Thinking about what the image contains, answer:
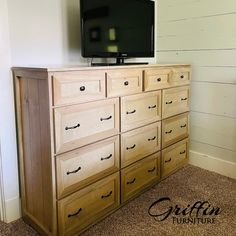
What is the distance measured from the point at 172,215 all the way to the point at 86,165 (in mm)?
747

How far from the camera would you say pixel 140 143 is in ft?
6.87

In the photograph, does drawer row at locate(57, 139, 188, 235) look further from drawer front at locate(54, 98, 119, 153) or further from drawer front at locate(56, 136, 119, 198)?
drawer front at locate(54, 98, 119, 153)

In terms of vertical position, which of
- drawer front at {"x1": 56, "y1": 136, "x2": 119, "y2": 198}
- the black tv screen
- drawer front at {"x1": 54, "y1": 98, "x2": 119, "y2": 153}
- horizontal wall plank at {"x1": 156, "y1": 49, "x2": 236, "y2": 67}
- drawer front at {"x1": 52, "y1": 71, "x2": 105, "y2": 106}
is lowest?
drawer front at {"x1": 56, "y1": 136, "x2": 119, "y2": 198}

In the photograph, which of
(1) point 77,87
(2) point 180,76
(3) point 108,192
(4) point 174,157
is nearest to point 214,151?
(4) point 174,157

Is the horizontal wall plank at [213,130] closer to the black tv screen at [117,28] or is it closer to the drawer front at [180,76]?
the drawer front at [180,76]

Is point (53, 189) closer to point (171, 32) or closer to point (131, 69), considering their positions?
point (131, 69)

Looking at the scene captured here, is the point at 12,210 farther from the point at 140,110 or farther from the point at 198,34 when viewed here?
the point at 198,34

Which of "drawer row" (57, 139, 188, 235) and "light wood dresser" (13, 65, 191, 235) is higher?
"light wood dresser" (13, 65, 191, 235)

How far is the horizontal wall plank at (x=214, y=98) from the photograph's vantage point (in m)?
2.42

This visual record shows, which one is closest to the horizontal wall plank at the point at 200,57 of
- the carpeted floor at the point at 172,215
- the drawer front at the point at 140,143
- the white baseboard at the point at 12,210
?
the drawer front at the point at 140,143

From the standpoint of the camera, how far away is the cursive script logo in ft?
6.14

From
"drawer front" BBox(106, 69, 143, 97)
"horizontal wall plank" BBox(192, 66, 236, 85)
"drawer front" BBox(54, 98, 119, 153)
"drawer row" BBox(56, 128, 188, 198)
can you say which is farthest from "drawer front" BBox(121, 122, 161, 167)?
"horizontal wall plank" BBox(192, 66, 236, 85)

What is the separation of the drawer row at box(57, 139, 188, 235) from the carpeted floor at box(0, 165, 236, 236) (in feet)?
0.24

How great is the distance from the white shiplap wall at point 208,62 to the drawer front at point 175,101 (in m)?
0.13
